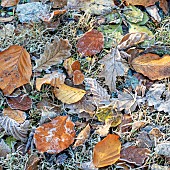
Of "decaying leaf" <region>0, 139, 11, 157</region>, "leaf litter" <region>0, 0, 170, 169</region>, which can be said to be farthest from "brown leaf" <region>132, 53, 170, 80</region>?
"decaying leaf" <region>0, 139, 11, 157</region>

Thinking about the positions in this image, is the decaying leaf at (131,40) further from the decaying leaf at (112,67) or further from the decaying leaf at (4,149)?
the decaying leaf at (4,149)

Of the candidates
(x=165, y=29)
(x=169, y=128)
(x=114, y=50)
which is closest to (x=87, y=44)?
(x=114, y=50)

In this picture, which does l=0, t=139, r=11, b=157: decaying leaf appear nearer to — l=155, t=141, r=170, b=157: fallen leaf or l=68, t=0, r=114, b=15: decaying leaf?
l=155, t=141, r=170, b=157: fallen leaf

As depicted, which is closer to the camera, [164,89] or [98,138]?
[98,138]

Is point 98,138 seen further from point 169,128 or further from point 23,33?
point 23,33

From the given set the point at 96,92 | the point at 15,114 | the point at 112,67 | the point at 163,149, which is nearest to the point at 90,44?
the point at 112,67

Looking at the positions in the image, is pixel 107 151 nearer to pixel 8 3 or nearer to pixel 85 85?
pixel 85 85
